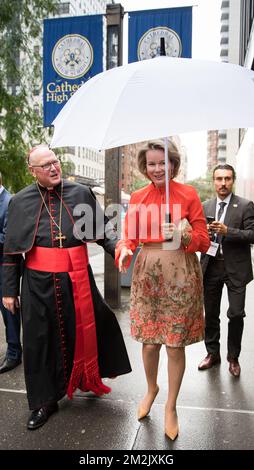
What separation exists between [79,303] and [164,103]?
1.59m

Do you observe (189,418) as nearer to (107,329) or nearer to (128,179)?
(107,329)

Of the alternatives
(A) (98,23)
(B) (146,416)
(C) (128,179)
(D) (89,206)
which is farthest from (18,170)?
(C) (128,179)

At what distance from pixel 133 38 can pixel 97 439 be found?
17.3 feet

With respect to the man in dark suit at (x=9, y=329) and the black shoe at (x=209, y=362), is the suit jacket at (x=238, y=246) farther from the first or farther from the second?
the man in dark suit at (x=9, y=329)

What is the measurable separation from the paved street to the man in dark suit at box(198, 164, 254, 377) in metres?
0.45

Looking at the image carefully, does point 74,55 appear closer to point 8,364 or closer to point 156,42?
point 156,42

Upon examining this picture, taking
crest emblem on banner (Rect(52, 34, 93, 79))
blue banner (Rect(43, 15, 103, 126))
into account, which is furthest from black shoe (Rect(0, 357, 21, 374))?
crest emblem on banner (Rect(52, 34, 93, 79))

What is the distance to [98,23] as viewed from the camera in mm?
6250

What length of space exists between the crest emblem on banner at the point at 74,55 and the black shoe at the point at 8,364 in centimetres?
406

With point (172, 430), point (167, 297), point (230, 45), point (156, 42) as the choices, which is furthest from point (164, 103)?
point (230, 45)

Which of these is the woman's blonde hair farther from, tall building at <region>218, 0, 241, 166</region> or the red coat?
tall building at <region>218, 0, 241, 166</region>

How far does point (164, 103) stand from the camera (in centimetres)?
240

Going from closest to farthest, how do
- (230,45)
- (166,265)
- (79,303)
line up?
(166,265) → (79,303) → (230,45)

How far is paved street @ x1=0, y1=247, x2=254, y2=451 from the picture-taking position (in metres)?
2.85
